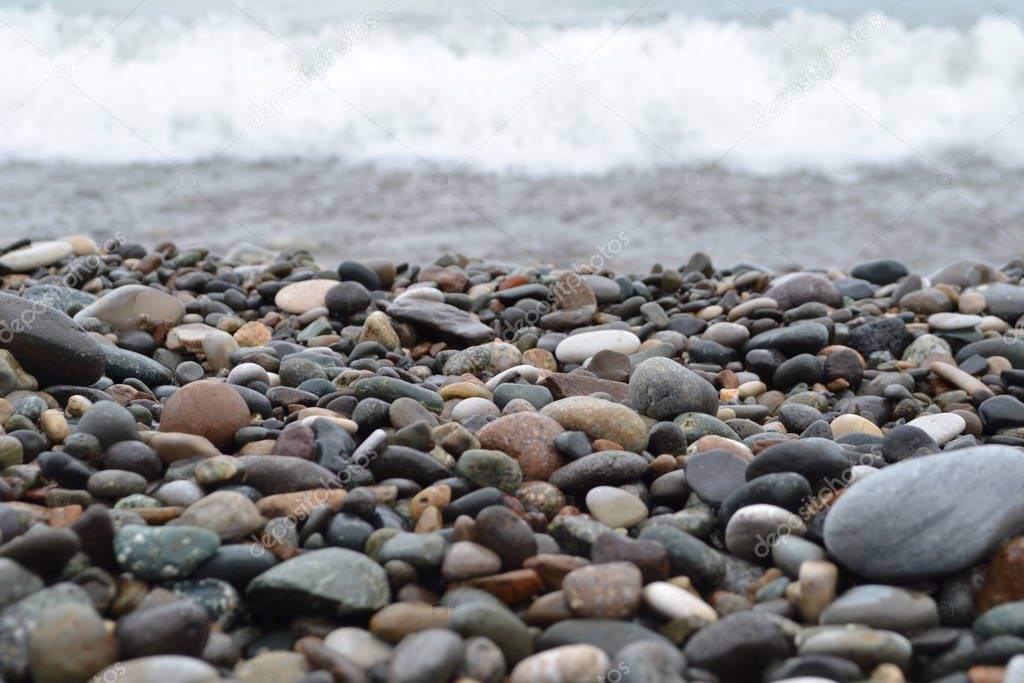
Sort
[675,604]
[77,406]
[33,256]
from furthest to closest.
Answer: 1. [33,256]
2. [77,406]
3. [675,604]

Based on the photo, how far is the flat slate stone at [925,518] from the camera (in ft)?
6.72

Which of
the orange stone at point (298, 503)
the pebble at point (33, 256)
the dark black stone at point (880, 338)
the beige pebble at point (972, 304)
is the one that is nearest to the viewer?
the orange stone at point (298, 503)

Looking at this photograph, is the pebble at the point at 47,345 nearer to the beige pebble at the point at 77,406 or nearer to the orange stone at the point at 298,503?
the beige pebble at the point at 77,406

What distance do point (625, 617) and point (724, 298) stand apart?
2.94 metres

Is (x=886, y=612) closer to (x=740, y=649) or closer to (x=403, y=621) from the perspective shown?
(x=740, y=649)

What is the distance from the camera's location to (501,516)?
2166 mm

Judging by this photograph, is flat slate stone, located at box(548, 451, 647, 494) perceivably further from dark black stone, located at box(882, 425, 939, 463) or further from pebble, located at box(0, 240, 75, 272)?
pebble, located at box(0, 240, 75, 272)

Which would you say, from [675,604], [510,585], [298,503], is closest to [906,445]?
[675,604]

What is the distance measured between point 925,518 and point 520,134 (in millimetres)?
8625

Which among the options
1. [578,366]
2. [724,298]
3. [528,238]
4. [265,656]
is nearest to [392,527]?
[265,656]

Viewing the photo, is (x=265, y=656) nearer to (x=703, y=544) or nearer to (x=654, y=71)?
(x=703, y=544)

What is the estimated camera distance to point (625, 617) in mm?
1992

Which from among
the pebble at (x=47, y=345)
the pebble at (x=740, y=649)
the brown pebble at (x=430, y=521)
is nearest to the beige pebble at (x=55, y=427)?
the pebble at (x=47, y=345)

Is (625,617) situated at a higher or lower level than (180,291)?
lower
